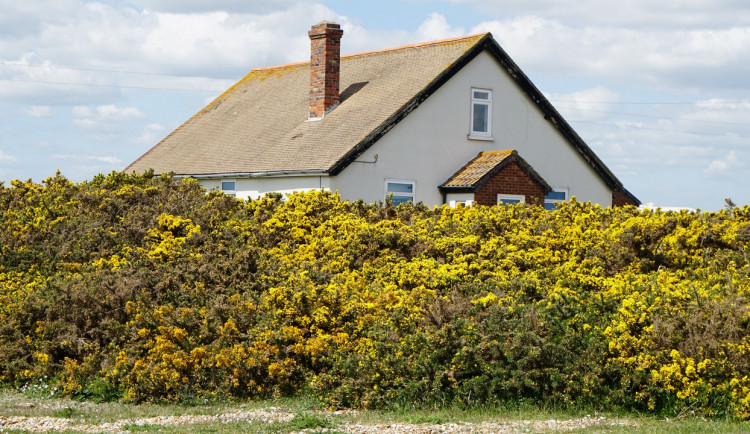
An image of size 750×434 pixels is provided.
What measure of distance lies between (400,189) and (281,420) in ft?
51.8

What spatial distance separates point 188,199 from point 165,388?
5.99 m

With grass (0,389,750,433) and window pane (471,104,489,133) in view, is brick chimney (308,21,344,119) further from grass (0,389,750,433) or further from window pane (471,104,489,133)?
grass (0,389,750,433)

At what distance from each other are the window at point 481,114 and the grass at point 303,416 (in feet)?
55.3

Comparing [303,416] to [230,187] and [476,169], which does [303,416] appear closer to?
[476,169]

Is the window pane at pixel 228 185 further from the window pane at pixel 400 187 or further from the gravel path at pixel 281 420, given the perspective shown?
the gravel path at pixel 281 420

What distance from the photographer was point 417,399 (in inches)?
406

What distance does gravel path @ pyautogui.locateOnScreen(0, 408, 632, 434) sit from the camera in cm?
906

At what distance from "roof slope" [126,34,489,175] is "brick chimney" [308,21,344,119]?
0.39m

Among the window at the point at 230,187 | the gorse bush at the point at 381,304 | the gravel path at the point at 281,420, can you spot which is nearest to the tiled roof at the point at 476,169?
the window at the point at 230,187

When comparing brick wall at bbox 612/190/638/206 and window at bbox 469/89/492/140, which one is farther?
brick wall at bbox 612/190/638/206

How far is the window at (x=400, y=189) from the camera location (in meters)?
24.9

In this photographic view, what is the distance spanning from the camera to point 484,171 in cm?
2491

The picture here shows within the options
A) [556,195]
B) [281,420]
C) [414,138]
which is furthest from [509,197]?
[281,420]

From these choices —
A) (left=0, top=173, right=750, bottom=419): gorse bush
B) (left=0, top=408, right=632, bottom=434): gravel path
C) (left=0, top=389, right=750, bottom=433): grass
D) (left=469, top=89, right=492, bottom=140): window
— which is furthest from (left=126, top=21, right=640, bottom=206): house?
(left=0, top=408, right=632, bottom=434): gravel path
